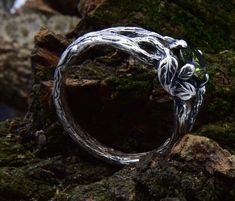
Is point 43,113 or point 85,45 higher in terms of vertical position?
point 85,45

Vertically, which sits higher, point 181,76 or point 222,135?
point 181,76

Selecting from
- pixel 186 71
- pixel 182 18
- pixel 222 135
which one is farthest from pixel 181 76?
pixel 182 18

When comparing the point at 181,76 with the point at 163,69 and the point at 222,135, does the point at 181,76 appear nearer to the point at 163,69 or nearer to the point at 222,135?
the point at 163,69

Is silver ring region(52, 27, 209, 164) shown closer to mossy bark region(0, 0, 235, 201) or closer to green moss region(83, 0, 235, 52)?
mossy bark region(0, 0, 235, 201)

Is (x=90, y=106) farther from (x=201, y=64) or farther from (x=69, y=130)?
(x=201, y=64)

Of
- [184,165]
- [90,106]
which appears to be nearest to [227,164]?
[184,165]

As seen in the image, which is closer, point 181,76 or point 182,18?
point 181,76

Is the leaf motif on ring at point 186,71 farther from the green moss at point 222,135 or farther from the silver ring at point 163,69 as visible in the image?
the green moss at point 222,135

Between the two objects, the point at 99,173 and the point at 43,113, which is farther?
the point at 43,113
